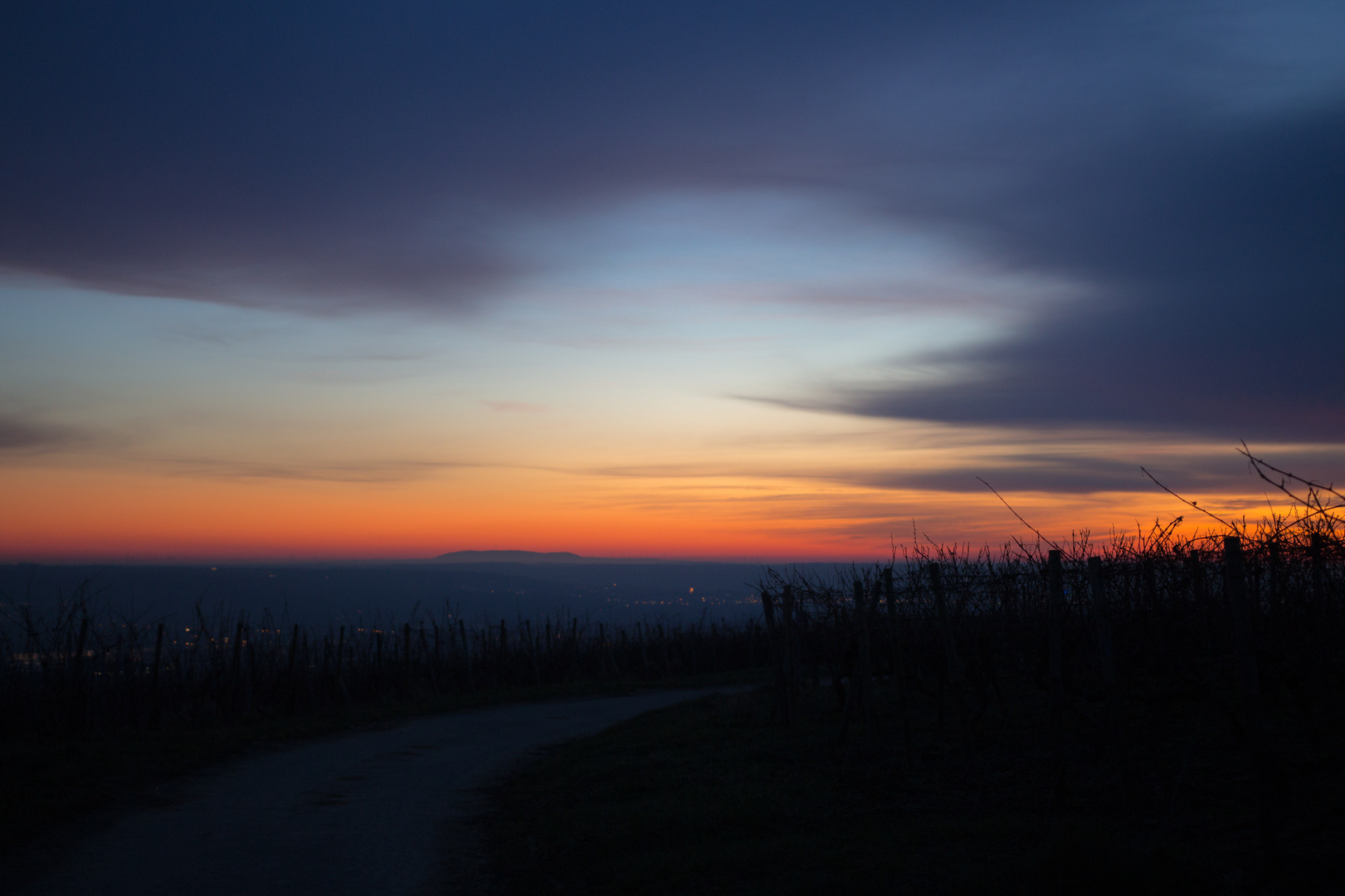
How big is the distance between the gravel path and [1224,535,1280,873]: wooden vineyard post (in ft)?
20.2

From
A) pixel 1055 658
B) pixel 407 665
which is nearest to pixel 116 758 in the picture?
pixel 1055 658

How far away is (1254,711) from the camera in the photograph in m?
6.40

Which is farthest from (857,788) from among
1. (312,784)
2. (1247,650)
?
(312,784)

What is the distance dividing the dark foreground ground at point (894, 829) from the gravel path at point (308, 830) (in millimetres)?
730

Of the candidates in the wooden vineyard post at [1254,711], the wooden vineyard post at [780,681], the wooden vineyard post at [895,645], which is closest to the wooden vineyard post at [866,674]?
the wooden vineyard post at [895,645]

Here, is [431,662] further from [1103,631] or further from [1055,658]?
[1103,631]

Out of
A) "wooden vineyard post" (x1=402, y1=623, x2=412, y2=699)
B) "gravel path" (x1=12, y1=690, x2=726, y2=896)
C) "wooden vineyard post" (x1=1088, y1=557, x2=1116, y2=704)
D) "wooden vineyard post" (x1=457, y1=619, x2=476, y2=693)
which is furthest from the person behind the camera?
"wooden vineyard post" (x1=457, y1=619, x2=476, y2=693)

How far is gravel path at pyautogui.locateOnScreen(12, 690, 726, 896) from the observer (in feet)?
24.6

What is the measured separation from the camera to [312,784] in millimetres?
12148

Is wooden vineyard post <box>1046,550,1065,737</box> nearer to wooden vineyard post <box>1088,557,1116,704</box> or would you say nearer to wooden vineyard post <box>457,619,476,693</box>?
wooden vineyard post <box>1088,557,1116,704</box>

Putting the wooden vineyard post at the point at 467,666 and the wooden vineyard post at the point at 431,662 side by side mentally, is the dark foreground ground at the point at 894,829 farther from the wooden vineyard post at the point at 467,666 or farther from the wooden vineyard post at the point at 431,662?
the wooden vineyard post at the point at 467,666

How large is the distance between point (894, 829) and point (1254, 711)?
3379 millimetres

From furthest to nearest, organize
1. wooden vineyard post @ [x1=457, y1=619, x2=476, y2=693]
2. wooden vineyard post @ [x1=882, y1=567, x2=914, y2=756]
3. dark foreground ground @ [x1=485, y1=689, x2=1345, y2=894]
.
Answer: wooden vineyard post @ [x1=457, y1=619, x2=476, y2=693], wooden vineyard post @ [x1=882, y1=567, x2=914, y2=756], dark foreground ground @ [x1=485, y1=689, x2=1345, y2=894]


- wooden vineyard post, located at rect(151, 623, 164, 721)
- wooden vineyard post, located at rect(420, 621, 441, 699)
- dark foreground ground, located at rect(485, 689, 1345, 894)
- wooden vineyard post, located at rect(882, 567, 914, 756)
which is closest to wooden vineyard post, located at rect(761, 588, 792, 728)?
dark foreground ground, located at rect(485, 689, 1345, 894)
